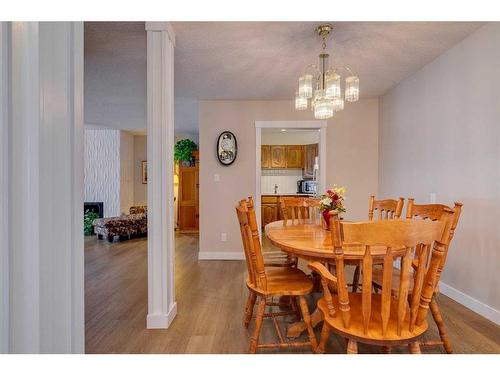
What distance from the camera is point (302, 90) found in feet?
7.96

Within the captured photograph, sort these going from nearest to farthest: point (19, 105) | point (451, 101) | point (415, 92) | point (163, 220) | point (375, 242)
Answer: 1. point (19, 105)
2. point (375, 242)
3. point (163, 220)
4. point (451, 101)
5. point (415, 92)

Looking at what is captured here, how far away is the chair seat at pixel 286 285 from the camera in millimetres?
1823

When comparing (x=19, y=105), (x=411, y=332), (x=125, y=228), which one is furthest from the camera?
(x=125, y=228)

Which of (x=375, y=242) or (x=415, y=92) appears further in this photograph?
(x=415, y=92)

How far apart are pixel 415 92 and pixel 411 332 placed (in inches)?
118

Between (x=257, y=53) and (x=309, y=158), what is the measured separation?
4440 millimetres

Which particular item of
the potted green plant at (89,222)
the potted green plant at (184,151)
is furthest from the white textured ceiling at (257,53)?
the potted green plant at (89,222)

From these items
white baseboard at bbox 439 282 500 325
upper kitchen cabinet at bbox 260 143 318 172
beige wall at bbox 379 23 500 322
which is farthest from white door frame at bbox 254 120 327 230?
upper kitchen cabinet at bbox 260 143 318 172

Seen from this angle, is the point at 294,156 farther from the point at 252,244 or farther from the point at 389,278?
the point at 389,278

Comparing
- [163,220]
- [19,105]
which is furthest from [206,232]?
[19,105]

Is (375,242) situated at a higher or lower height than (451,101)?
lower

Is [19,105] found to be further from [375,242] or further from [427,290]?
[427,290]

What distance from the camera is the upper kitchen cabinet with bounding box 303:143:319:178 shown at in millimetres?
6836

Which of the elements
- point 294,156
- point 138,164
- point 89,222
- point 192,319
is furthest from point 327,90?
point 138,164
